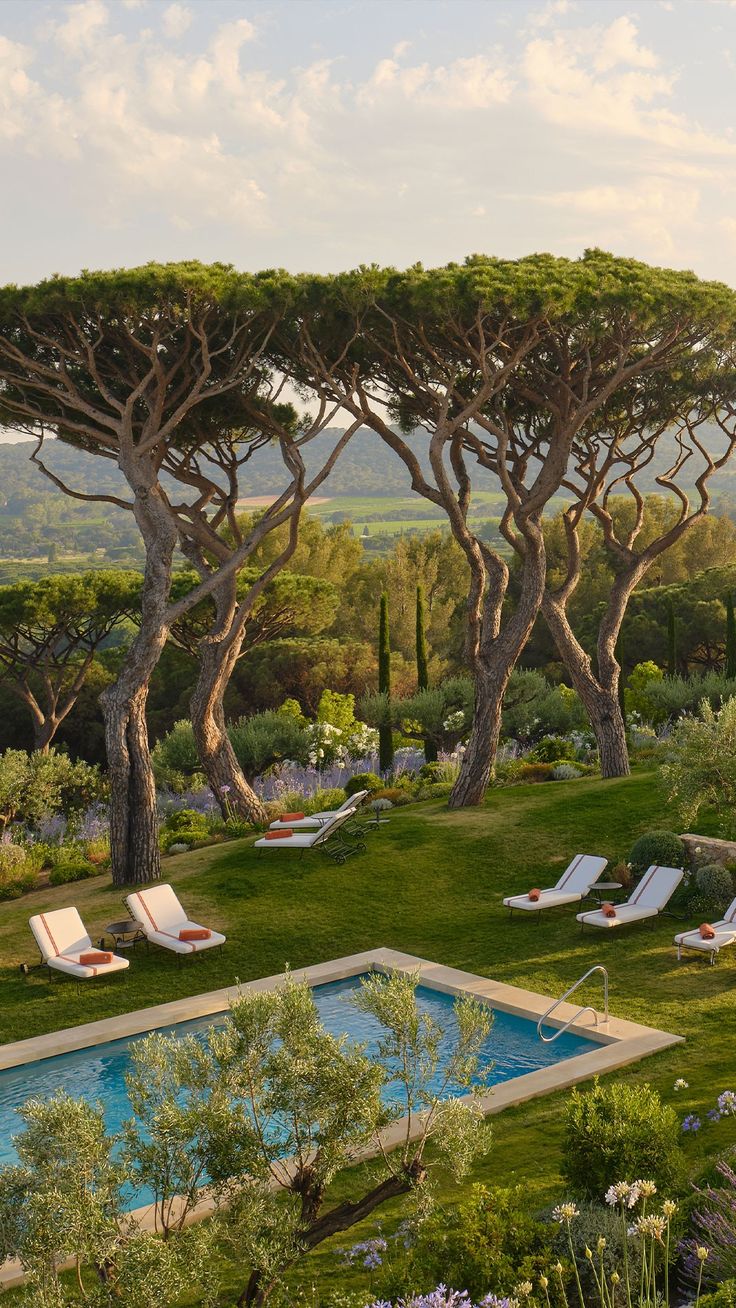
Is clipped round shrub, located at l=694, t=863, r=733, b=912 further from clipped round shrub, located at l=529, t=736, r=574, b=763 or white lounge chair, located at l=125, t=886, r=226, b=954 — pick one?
clipped round shrub, located at l=529, t=736, r=574, b=763

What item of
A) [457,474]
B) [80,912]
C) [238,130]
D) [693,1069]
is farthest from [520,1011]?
[238,130]

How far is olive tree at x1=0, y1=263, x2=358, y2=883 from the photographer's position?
16734 mm

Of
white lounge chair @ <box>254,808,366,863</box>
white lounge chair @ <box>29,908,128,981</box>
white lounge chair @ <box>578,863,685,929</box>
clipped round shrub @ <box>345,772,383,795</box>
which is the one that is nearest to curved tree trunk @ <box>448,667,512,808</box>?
clipped round shrub @ <box>345,772,383,795</box>

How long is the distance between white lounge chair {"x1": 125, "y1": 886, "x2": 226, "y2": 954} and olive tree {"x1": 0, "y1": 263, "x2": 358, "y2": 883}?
2231mm

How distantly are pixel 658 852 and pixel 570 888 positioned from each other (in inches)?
54.3

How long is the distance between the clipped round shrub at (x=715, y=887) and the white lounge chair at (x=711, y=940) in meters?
1.27

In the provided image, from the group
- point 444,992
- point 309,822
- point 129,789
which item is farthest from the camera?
point 309,822

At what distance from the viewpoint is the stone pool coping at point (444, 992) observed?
9.73 meters

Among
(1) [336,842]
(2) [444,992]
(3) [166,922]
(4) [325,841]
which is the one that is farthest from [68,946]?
(1) [336,842]

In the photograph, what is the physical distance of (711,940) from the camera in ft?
41.7

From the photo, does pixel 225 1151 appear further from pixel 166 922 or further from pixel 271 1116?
pixel 166 922

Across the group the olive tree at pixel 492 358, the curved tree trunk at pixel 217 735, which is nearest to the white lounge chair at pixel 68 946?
the curved tree trunk at pixel 217 735

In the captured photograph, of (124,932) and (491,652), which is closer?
(124,932)

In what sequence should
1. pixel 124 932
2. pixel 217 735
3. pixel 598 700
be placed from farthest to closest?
1. pixel 598 700
2. pixel 217 735
3. pixel 124 932
